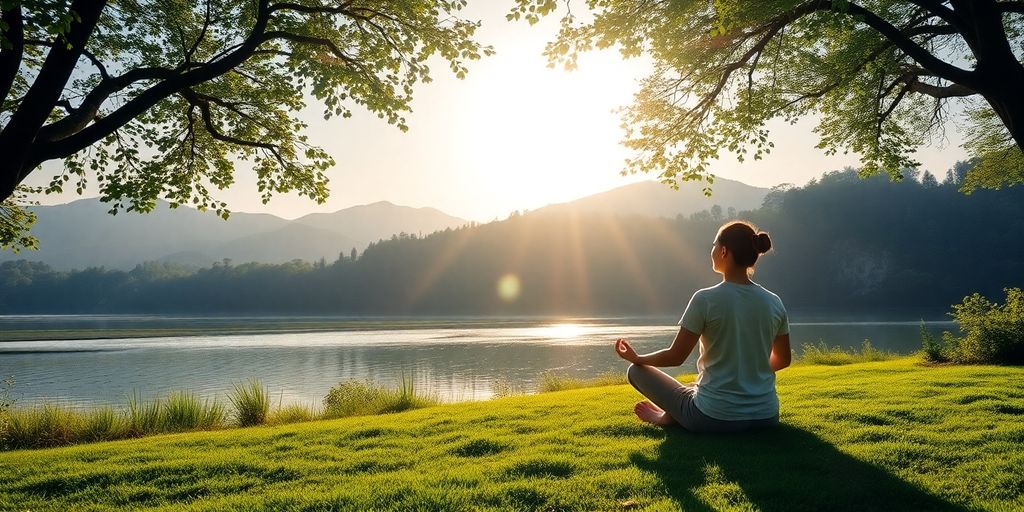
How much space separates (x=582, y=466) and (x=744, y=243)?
2290mm

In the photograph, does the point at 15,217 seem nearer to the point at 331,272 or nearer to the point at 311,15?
the point at 311,15

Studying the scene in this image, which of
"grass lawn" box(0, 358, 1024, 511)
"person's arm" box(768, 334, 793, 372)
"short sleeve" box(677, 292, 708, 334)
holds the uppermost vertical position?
"short sleeve" box(677, 292, 708, 334)

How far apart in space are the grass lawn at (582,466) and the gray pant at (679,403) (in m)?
0.12

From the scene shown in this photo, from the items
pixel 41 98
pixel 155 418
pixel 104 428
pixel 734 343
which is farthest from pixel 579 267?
pixel 734 343

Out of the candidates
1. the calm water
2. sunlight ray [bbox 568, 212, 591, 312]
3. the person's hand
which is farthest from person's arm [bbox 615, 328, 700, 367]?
sunlight ray [bbox 568, 212, 591, 312]

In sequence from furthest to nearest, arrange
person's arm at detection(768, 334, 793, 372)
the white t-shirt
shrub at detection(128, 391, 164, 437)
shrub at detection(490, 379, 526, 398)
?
1. shrub at detection(490, 379, 526, 398)
2. shrub at detection(128, 391, 164, 437)
3. person's arm at detection(768, 334, 793, 372)
4. the white t-shirt

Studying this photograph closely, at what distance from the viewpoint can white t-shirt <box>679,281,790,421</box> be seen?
450 centimetres

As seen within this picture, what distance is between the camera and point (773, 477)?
3955 millimetres

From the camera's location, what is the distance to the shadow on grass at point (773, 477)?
3494 millimetres

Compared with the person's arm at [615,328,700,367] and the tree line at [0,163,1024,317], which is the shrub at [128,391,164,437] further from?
the tree line at [0,163,1024,317]

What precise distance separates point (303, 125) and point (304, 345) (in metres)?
43.4

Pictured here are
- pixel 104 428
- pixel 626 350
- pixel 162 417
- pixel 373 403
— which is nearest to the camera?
pixel 626 350

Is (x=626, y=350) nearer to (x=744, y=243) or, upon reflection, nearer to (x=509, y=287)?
(x=744, y=243)

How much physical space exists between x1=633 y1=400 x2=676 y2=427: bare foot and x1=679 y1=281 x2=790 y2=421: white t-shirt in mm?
854
